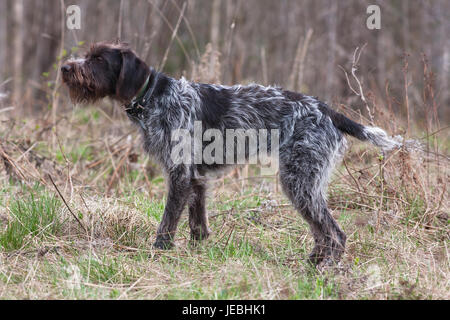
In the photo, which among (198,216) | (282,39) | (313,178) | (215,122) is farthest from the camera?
(282,39)

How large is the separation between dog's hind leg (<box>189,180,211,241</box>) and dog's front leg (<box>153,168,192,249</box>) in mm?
259

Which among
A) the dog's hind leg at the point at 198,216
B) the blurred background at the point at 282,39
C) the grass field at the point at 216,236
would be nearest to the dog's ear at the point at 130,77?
the grass field at the point at 216,236

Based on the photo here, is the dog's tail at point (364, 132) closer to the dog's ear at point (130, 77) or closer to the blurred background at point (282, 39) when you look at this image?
the dog's ear at point (130, 77)

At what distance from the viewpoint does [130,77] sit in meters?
4.13

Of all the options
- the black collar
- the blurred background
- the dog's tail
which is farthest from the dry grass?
the blurred background

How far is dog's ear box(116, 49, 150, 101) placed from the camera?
4113 mm

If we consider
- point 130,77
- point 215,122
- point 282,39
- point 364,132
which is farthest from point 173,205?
point 282,39

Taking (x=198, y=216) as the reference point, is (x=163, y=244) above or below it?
below

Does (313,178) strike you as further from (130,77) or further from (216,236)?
(130,77)

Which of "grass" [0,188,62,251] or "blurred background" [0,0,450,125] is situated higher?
"blurred background" [0,0,450,125]

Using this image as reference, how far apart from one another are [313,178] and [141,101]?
1572 mm

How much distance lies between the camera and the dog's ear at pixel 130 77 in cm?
411

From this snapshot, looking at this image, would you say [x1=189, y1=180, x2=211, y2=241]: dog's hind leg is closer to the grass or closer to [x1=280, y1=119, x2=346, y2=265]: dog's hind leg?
[x1=280, y1=119, x2=346, y2=265]: dog's hind leg

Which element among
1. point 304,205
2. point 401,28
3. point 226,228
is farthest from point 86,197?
point 401,28
